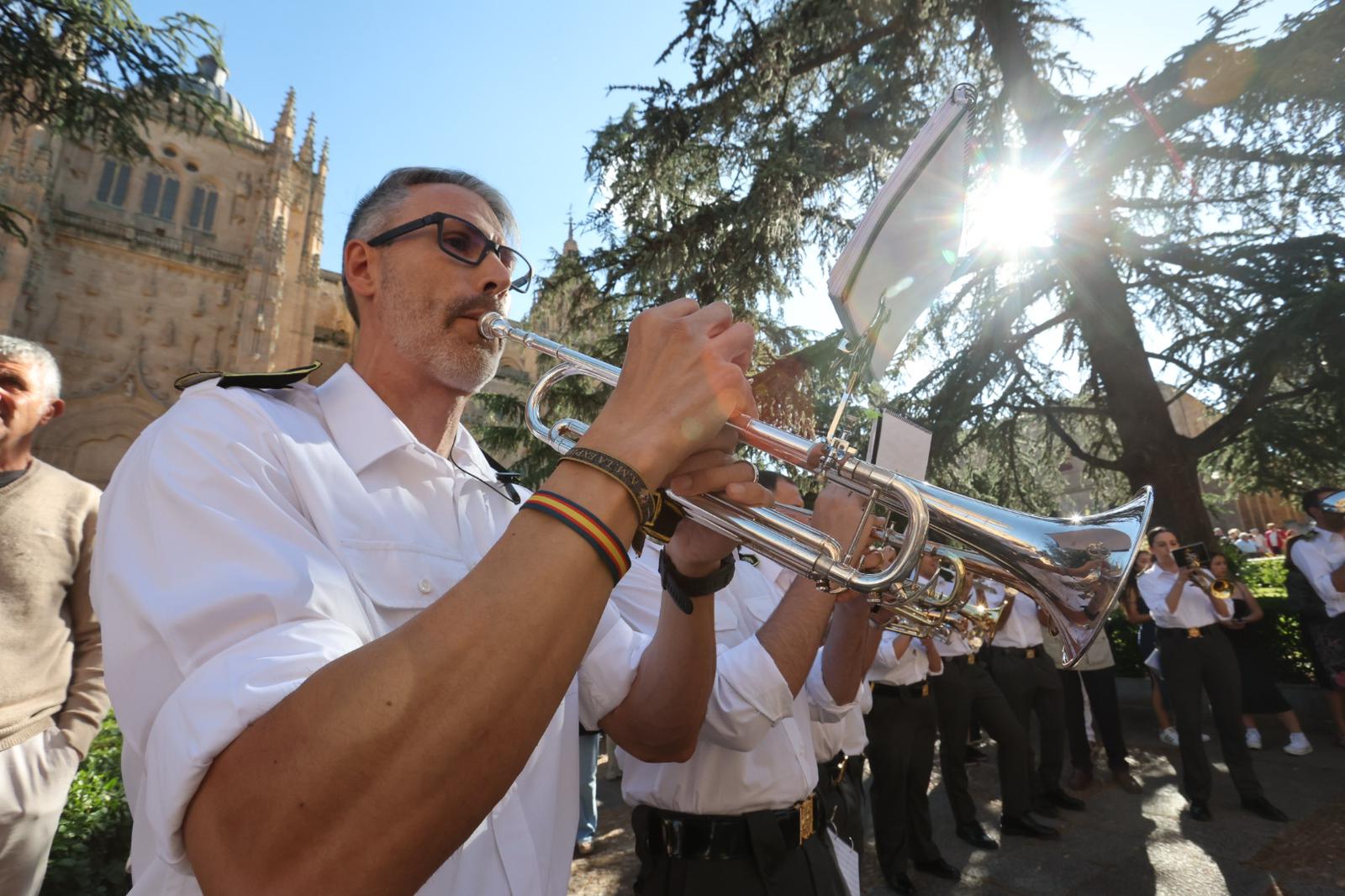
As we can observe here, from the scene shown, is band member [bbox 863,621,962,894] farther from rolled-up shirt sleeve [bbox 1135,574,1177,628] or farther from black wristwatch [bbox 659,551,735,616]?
black wristwatch [bbox 659,551,735,616]

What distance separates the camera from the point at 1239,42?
24.9ft

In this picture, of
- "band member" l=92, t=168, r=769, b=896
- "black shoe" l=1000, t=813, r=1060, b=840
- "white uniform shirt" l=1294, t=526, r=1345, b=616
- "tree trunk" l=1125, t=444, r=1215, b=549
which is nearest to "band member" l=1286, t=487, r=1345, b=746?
"white uniform shirt" l=1294, t=526, r=1345, b=616

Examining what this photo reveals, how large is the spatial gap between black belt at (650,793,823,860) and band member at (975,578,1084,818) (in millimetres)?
4489

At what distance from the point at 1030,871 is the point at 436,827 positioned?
557 cm

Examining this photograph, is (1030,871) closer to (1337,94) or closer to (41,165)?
(1337,94)

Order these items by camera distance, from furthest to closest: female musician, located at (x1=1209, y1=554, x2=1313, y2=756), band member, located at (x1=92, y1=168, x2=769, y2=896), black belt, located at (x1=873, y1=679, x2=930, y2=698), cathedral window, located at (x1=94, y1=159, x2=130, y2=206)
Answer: cathedral window, located at (x1=94, y1=159, x2=130, y2=206)
female musician, located at (x1=1209, y1=554, x2=1313, y2=756)
black belt, located at (x1=873, y1=679, x2=930, y2=698)
band member, located at (x1=92, y1=168, x2=769, y2=896)

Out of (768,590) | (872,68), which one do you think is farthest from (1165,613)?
(872,68)

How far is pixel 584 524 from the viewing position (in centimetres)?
93

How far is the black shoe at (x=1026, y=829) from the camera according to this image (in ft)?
17.9

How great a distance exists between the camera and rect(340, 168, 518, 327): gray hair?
1.85m

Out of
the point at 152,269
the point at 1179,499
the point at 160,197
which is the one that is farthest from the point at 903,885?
the point at 160,197

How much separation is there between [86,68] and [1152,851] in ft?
38.0

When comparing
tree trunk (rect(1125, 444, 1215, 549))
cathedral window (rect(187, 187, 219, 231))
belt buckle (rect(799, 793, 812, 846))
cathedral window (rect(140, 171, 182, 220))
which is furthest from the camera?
cathedral window (rect(187, 187, 219, 231))

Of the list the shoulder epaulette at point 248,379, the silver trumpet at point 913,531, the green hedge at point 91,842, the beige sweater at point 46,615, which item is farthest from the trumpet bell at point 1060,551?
the green hedge at point 91,842
